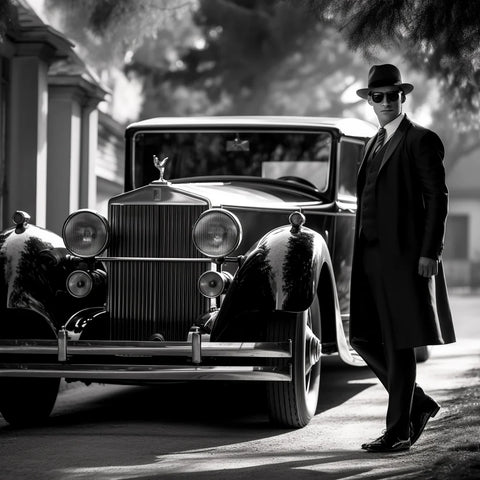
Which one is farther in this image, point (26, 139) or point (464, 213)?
point (464, 213)

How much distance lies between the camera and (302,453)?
5855mm

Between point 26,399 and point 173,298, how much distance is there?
1.13 m

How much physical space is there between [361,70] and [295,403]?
27746 millimetres

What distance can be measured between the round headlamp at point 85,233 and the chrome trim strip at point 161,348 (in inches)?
28.4

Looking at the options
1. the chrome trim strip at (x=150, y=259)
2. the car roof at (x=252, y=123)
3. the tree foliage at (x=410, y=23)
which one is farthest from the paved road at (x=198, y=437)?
the tree foliage at (x=410, y=23)

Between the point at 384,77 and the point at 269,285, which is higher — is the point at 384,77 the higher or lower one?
the higher one

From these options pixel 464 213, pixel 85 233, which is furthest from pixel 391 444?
pixel 464 213

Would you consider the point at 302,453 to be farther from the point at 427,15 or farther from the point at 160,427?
the point at 427,15

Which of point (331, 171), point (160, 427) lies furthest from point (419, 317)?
point (331, 171)

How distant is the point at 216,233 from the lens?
21.9 feet

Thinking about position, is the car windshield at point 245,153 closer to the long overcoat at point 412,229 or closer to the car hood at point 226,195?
the car hood at point 226,195

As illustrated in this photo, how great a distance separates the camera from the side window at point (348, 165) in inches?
340

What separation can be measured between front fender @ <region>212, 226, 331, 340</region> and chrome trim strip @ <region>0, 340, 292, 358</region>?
0.17 m

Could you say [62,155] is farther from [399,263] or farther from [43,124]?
[399,263]
